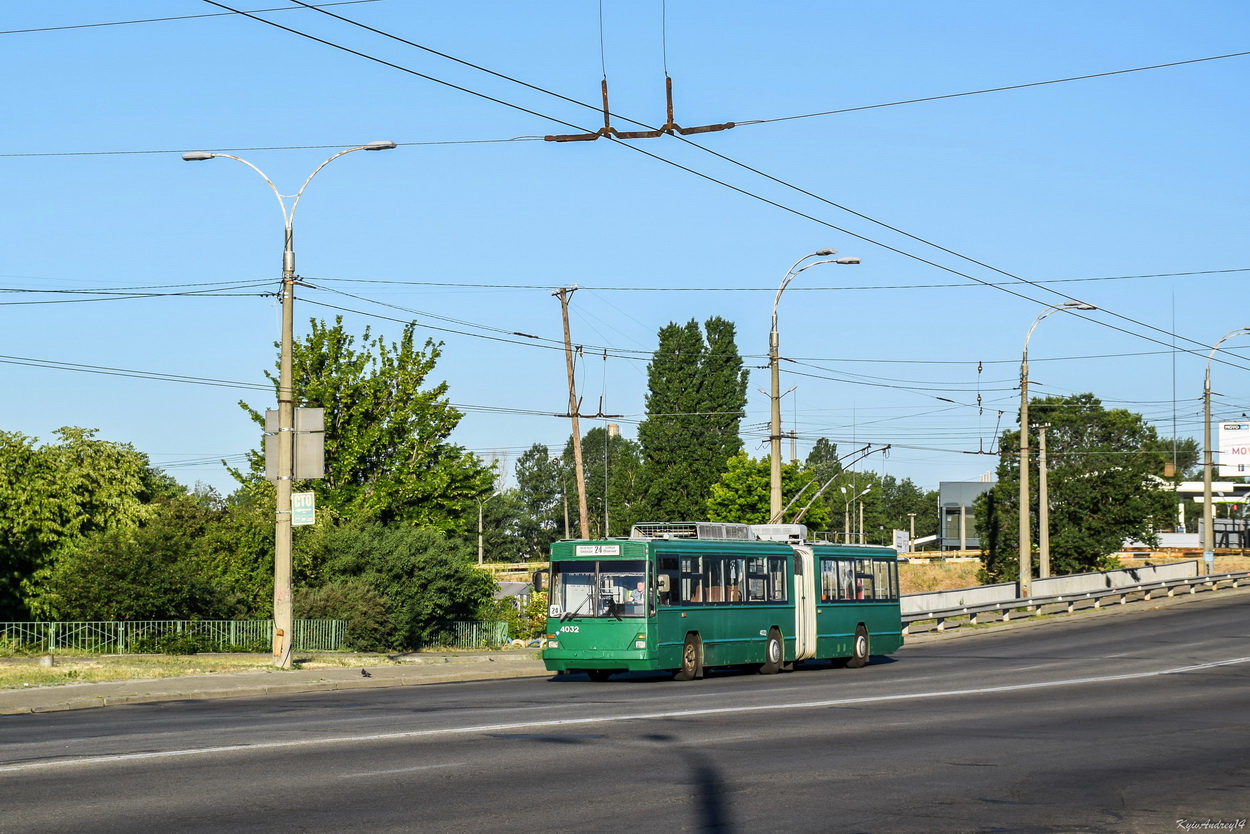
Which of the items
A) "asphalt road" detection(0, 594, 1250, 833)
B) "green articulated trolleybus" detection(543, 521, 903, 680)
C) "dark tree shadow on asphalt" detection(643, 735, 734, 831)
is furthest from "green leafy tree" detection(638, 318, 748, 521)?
"dark tree shadow on asphalt" detection(643, 735, 734, 831)

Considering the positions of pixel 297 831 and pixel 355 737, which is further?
pixel 355 737

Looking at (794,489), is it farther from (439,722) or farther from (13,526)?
(439,722)

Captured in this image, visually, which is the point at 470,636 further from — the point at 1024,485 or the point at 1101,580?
the point at 1101,580

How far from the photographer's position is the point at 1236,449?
266ft

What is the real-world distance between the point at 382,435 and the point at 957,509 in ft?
326

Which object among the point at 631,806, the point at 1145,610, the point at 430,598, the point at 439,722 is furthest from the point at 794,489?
the point at 631,806

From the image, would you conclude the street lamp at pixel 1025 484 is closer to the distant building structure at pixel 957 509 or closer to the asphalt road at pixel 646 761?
the asphalt road at pixel 646 761

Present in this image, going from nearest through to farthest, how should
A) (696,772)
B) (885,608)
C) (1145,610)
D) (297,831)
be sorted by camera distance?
(297,831)
(696,772)
(885,608)
(1145,610)

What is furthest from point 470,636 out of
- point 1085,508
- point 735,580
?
point 1085,508

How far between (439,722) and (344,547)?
23.1 metres

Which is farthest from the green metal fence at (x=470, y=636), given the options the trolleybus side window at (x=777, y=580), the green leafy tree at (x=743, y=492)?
the green leafy tree at (x=743, y=492)

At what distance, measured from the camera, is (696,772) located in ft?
40.5

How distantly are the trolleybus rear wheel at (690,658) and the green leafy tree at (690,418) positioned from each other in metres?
61.9

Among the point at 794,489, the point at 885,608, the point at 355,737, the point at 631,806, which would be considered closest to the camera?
the point at 631,806
